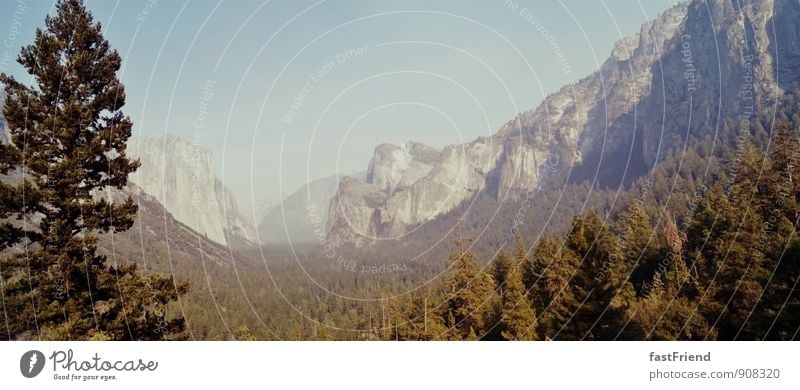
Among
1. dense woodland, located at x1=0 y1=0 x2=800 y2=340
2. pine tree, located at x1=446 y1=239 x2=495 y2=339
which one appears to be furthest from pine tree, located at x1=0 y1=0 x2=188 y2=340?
pine tree, located at x1=446 y1=239 x2=495 y2=339

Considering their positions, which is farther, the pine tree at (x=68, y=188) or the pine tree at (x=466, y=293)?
the pine tree at (x=466, y=293)

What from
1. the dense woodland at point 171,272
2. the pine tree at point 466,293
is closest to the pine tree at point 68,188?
the dense woodland at point 171,272

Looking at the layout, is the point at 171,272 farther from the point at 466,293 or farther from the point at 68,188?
the point at 466,293

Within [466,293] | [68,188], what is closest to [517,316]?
[466,293]

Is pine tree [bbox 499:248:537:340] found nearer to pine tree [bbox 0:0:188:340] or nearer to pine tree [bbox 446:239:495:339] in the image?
pine tree [bbox 446:239:495:339]

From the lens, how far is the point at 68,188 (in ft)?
69.2

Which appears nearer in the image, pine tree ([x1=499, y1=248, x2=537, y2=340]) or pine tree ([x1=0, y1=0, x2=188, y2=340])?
pine tree ([x1=0, y1=0, x2=188, y2=340])

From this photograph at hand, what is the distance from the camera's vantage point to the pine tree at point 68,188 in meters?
20.7

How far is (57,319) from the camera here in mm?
20891

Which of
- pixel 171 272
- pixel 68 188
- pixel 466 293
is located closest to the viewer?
pixel 68 188

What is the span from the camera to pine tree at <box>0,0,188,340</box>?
2070cm

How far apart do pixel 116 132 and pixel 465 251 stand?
79.3ft

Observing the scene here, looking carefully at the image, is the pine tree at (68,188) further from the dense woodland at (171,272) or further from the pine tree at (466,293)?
the pine tree at (466,293)
